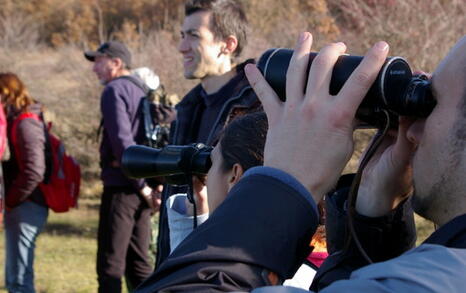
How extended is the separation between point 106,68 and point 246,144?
151 inches

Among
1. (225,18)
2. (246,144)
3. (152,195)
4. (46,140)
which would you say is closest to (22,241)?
(46,140)

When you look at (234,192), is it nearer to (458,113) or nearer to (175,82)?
(458,113)

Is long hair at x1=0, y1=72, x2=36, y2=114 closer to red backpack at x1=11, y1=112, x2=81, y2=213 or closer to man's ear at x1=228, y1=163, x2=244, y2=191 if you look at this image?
red backpack at x1=11, y1=112, x2=81, y2=213

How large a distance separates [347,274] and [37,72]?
1320 centimetres

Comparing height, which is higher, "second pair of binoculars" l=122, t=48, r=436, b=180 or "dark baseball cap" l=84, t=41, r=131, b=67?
"second pair of binoculars" l=122, t=48, r=436, b=180

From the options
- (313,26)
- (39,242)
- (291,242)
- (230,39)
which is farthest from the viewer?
(313,26)

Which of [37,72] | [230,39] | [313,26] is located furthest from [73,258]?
[37,72]

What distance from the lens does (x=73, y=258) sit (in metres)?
7.54

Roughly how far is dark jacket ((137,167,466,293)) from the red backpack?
4225 mm

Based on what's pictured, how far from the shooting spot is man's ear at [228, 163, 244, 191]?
1861 mm

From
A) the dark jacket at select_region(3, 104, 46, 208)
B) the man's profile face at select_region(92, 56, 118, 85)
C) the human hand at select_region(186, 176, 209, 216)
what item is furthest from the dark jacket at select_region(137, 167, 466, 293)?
the man's profile face at select_region(92, 56, 118, 85)

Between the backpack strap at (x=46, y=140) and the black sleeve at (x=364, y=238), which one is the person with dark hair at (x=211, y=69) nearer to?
the black sleeve at (x=364, y=238)

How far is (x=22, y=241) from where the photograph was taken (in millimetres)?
5289

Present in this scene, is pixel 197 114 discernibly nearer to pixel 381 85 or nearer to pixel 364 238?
pixel 364 238
